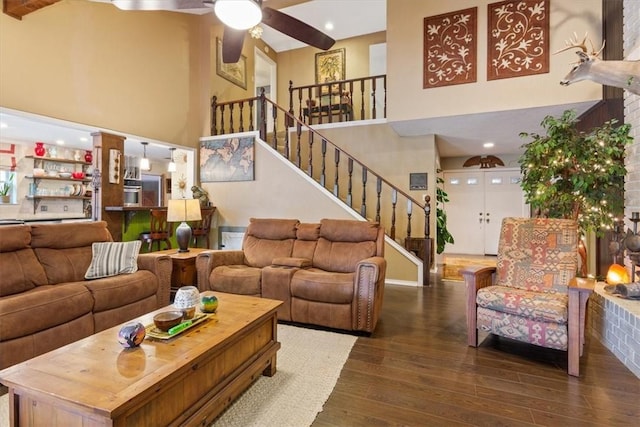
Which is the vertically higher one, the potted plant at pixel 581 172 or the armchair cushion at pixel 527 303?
the potted plant at pixel 581 172

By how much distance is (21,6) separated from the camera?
336cm

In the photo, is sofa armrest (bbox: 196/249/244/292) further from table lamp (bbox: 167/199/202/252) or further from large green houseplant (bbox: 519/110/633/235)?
large green houseplant (bbox: 519/110/633/235)

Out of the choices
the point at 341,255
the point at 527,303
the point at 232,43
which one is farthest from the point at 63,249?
the point at 527,303

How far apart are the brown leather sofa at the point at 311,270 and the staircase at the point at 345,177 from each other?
1570mm

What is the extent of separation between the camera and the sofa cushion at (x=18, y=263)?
2365 mm

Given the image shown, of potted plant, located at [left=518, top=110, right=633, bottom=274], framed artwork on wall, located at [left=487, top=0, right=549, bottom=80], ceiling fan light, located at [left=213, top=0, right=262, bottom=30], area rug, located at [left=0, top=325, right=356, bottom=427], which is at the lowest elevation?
area rug, located at [left=0, top=325, right=356, bottom=427]

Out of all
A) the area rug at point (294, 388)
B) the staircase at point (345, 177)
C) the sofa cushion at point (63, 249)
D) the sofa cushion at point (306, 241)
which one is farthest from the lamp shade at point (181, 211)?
the staircase at point (345, 177)

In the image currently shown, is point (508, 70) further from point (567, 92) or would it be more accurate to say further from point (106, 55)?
point (106, 55)

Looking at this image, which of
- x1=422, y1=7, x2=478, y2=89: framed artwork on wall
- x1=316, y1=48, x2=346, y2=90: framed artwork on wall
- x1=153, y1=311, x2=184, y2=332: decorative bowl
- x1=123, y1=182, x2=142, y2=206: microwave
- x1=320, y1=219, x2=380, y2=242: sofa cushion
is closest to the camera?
x1=153, y1=311, x2=184, y2=332: decorative bowl

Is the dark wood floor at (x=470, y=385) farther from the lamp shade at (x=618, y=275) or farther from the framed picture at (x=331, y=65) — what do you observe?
the framed picture at (x=331, y=65)

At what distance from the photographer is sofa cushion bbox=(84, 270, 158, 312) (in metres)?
2.57

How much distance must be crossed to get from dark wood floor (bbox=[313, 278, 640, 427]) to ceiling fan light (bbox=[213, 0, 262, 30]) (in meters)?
2.72

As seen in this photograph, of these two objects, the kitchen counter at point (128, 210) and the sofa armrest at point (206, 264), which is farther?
the kitchen counter at point (128, 210)

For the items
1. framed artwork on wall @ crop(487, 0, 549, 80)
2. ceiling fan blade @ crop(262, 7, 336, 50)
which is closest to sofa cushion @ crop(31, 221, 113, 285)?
ceiling fan blade @ crop(262, 7, 336, 50)
